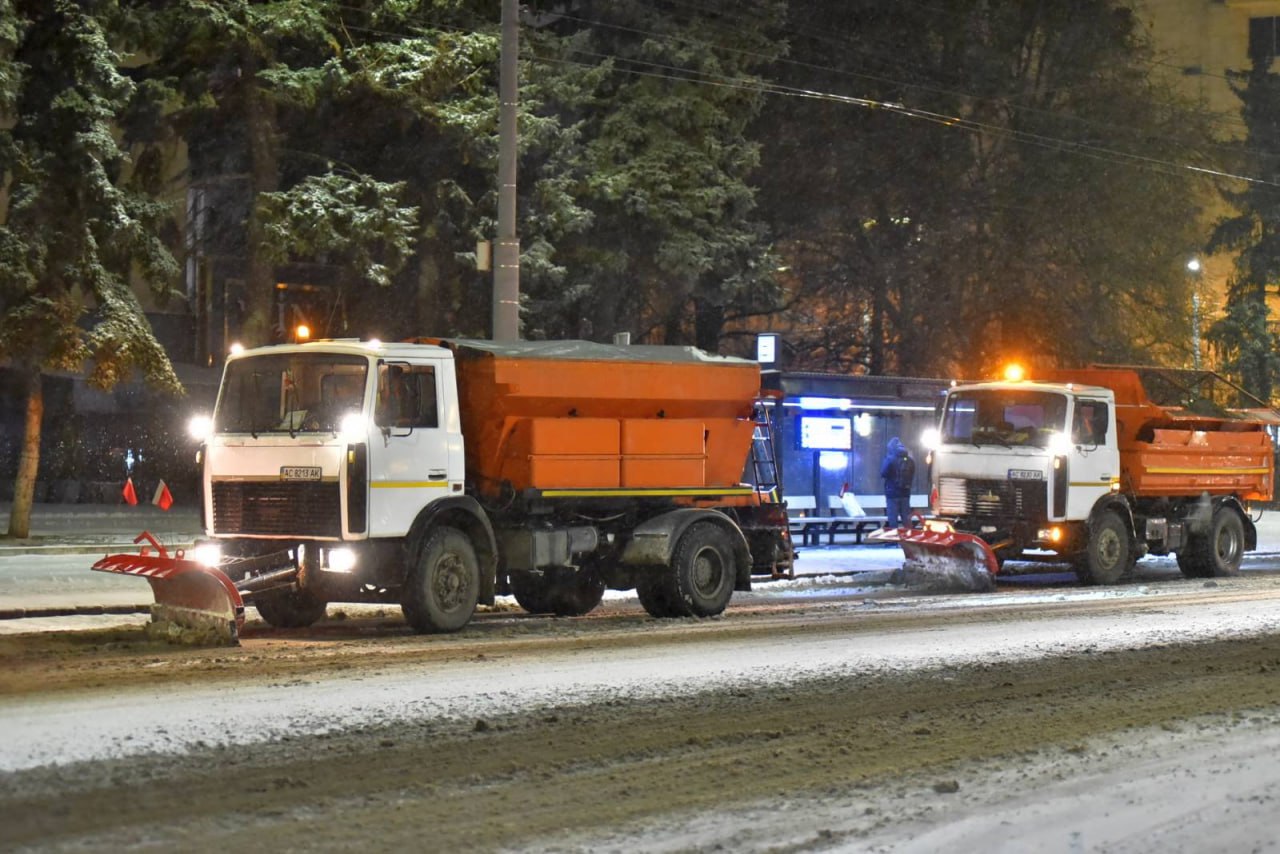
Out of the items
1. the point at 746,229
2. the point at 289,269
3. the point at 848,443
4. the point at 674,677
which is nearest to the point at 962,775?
the point at 674,677

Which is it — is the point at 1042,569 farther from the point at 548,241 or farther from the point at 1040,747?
the point at 1040,747

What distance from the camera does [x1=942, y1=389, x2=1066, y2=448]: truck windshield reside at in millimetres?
23094

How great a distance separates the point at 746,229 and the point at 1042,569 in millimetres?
12062

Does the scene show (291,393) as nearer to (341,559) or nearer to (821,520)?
(341,559)

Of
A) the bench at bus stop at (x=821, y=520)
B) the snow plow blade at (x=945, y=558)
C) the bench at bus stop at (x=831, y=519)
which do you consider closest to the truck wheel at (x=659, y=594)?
the snow plow blade at (x=945, y=558)

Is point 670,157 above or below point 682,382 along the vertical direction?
above

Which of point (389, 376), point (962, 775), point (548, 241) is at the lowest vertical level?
point (962, 775)

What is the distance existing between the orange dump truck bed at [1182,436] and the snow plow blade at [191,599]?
570 inches

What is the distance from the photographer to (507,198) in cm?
2222

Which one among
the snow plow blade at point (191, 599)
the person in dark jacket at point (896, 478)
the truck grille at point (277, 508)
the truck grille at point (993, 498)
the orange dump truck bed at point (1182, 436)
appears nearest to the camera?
the snow plow blade at point (191, 599)

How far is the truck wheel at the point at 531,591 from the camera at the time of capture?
1764 cm

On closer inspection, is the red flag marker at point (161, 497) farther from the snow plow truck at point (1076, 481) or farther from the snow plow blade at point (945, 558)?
the snow plow truck at point (1076, 481)

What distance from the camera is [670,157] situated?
3447 cm

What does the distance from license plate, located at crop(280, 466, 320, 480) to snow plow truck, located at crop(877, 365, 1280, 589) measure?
997 cm
